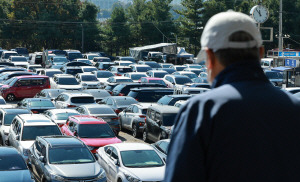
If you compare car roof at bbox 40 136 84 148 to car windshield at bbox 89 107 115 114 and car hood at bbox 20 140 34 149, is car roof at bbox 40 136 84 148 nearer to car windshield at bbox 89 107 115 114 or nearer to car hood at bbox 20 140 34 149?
car hood at bbox 20 140 34 149

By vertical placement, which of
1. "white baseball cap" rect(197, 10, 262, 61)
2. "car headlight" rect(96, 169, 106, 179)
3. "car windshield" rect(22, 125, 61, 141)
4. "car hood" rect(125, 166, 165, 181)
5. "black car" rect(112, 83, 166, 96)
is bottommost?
"car headlight" rect(96, 169, 106, 179)

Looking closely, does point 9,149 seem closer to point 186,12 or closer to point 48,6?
point 186,12

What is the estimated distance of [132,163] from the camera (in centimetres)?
1309

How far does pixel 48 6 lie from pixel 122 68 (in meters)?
45.5

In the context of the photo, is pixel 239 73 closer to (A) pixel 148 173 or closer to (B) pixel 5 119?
(A) pixel 148 173

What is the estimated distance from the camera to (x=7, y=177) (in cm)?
1171

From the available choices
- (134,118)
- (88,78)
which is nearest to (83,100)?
(134,118)

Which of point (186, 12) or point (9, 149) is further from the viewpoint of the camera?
point (186, 12)

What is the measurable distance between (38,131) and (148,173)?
5295 millimetres

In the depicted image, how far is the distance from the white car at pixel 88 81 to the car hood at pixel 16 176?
20.6 m

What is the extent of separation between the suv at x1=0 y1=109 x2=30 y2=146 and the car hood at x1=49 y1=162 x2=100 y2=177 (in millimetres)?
5997

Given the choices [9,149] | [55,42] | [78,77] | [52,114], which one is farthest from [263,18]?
[55,42]

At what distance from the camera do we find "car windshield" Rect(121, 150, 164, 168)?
1305cm

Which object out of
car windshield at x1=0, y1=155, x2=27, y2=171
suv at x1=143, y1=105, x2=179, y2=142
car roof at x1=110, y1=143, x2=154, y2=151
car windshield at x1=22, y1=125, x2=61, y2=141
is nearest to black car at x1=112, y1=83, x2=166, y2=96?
suv at x1=143, y1=105, x2=179, y2=142
